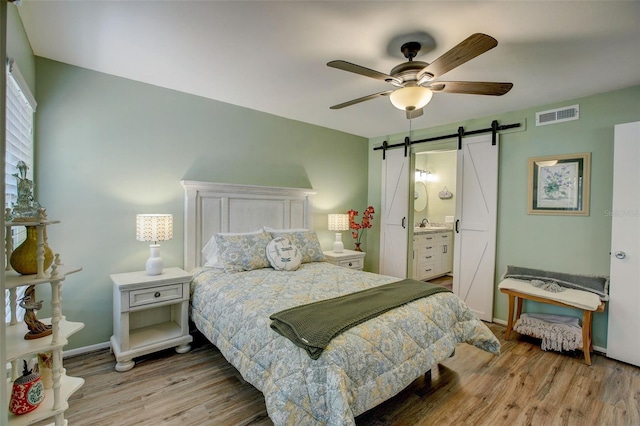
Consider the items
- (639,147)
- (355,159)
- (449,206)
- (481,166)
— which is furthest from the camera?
(449,206)

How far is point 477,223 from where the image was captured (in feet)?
12.4

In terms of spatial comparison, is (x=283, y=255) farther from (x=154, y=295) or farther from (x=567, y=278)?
(x=567, y=278)

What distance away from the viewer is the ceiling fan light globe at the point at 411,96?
205cm

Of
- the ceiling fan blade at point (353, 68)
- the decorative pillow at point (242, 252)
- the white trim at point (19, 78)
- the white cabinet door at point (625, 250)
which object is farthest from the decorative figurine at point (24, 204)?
the white cabinet door at point (625, 250)

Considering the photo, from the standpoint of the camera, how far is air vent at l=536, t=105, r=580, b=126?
3.08 metres

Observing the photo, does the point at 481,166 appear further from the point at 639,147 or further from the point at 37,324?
the point at 37,324

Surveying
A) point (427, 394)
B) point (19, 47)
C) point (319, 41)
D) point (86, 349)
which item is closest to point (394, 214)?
point (427, 394)

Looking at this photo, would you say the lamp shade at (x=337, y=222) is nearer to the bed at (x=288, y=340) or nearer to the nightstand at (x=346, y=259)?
the nightstand at (x=346, y=259)

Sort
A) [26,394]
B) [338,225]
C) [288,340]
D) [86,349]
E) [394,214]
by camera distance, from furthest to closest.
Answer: [394,214] → [338,225] → [86,349] → [288,340] → [26,394]

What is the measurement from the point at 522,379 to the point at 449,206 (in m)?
4.21

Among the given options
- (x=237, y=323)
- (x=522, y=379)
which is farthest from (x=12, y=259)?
(x=522, y=379)

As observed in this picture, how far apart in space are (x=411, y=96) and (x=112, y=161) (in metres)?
2.61

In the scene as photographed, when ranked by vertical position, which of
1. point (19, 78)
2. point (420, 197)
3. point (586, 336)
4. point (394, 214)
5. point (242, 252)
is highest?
point (19, 78)

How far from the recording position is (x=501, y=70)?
2473 millimetres
